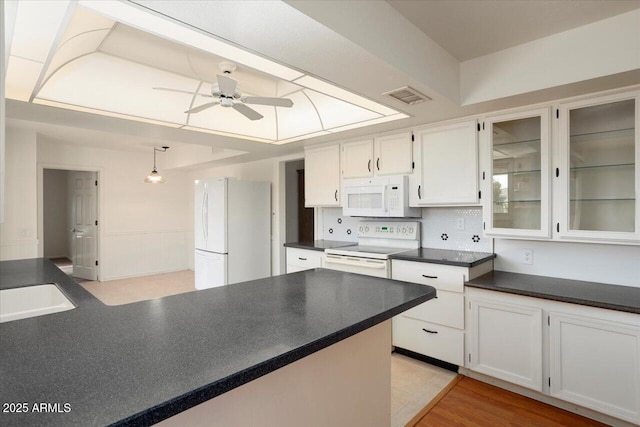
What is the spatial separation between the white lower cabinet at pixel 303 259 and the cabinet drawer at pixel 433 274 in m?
0.97

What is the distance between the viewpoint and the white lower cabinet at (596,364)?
1.91 metres

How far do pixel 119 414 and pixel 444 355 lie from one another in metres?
2.59

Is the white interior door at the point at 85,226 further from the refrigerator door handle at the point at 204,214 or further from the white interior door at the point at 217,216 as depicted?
the white interior door at the point at 217,216

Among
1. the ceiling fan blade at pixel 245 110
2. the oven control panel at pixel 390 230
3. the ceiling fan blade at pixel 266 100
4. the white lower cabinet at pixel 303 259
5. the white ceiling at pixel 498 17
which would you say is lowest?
the white lower cabinet at pixel 303 259

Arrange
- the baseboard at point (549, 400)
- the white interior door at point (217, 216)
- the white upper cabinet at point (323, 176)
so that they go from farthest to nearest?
the white interior door at point (217, 216)
the white upper cabinet at point (323, 176)
the baseboard at point (549, 400)

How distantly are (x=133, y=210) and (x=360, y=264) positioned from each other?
5155 mm

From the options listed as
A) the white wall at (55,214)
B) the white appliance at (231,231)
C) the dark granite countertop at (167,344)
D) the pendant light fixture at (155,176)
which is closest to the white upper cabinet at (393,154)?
the dark granite countertop at (167,344)

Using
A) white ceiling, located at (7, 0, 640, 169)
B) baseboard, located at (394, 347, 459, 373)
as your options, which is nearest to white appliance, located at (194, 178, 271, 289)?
white ceiling, located at (7, 0, 640, 169)

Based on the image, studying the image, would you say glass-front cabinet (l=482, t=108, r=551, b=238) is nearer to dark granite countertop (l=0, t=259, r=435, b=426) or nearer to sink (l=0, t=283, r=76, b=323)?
dark granite countertop (l=0, t=259, r=435, b=426)

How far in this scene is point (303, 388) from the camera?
1.28 meters

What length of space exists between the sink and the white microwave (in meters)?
2.57

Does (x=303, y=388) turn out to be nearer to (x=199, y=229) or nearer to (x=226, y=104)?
(x=226, y=104)

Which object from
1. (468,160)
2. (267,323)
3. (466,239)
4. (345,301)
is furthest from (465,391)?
(267,323)

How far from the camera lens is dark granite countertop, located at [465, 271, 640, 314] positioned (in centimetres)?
198
